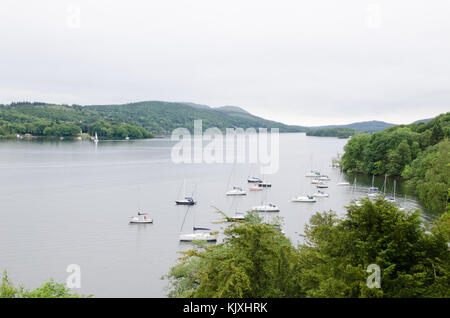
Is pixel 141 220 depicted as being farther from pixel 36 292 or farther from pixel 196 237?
pixel 36 292

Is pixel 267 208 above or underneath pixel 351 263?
underneath

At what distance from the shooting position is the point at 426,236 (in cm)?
1296

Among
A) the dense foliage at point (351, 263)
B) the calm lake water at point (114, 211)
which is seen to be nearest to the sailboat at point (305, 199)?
the calm lake water at point (114, 211)

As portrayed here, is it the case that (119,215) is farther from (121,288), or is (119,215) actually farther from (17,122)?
(17,122)

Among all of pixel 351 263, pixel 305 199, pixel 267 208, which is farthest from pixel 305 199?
pixel 351 263

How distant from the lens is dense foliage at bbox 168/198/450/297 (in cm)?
1131

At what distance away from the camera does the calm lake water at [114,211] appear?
29.0 metres

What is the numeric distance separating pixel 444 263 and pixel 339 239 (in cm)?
344

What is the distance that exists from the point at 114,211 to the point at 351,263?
39752 mm

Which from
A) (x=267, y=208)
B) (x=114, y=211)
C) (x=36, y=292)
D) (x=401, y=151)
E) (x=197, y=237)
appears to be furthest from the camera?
(x=401, y=151)

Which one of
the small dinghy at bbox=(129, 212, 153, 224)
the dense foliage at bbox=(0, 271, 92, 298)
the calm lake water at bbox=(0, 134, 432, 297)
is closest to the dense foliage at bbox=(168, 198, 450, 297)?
the dense foliage at bbox=(0, 271, 92, 298)

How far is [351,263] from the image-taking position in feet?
41.3
